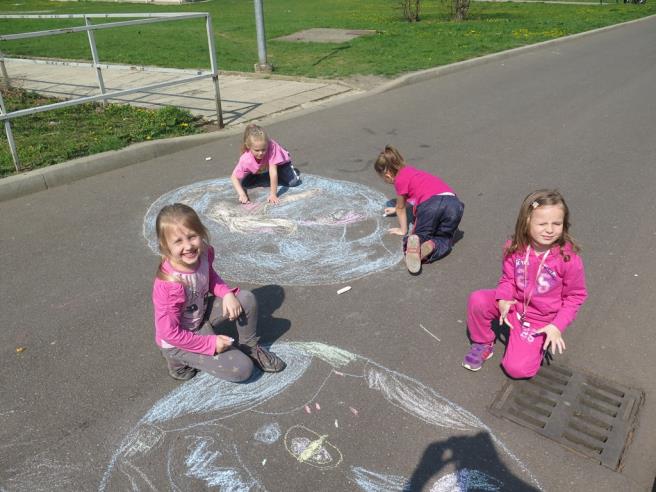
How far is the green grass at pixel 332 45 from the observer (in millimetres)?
11852

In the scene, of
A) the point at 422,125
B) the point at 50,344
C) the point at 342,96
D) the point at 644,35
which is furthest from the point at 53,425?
the point at 644,35

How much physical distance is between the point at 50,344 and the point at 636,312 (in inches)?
139

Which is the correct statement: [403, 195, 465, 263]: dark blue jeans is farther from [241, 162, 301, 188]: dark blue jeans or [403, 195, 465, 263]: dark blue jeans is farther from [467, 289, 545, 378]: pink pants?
[241, 162, 301, 188]: dark blue jeans

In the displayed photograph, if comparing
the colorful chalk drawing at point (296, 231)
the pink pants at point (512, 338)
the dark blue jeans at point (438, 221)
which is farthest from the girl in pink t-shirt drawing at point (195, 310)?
the dark blue jeans at point (438, 221)

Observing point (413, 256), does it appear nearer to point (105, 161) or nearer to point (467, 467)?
point (467, 467)

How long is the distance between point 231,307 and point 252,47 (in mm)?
13038

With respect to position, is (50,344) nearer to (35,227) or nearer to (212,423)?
(212,423)

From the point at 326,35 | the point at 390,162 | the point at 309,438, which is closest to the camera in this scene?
the point at 309,438

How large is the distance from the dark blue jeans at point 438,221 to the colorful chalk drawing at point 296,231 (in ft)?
0.84

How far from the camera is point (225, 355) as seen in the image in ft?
9.25

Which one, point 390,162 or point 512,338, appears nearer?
point 512,338

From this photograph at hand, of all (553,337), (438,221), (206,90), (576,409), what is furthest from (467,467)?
(206,90)

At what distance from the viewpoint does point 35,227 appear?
4680mm

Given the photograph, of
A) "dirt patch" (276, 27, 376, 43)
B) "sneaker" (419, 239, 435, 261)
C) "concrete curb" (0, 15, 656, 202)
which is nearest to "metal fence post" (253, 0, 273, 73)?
"concrete curb" (0, 15, 656, 202)
